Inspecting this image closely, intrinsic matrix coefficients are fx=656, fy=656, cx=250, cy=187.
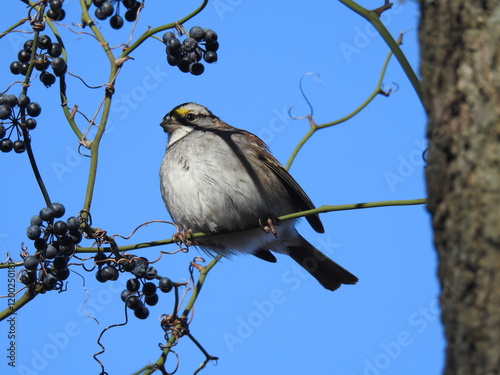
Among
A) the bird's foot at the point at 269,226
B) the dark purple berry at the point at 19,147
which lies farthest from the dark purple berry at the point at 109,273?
the bird's foot at the point at 269,226

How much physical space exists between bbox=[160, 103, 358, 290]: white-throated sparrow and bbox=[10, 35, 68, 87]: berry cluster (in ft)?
4.95

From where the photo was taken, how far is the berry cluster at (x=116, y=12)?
339 cm

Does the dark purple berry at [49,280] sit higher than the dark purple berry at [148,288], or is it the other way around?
the dark purple berry at [49,280]

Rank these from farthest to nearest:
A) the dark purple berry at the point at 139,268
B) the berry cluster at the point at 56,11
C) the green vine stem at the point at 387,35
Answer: the berry cluster at the point at 56,11 < the dark purple berry at the point at 139,268 < the green vine stem at the point at 387,35

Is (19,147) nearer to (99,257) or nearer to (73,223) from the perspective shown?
(73,223)

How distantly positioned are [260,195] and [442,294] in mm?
3415

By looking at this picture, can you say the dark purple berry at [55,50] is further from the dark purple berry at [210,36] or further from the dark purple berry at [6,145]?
the dark purple berry at [210,36]

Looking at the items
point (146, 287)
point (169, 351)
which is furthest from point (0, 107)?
point (169, 351)

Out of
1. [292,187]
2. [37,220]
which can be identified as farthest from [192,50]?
[292,187]

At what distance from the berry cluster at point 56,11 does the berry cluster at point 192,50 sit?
1.83 ft

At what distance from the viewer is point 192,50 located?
11.7 ft

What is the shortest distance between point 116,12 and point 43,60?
0.55m

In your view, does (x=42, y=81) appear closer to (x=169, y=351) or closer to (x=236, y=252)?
(x=169, y=351)

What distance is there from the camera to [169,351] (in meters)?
2.84
